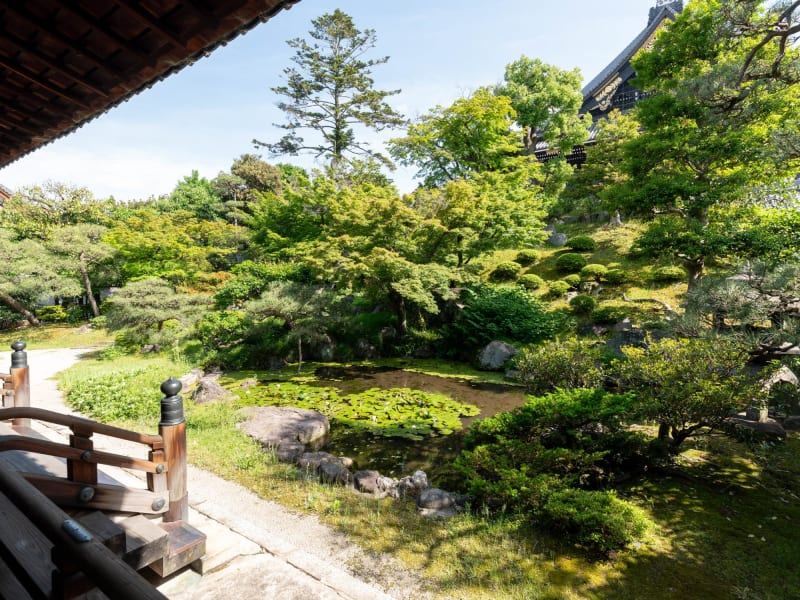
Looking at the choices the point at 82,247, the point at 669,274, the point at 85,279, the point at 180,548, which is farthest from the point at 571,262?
the point at 85,279

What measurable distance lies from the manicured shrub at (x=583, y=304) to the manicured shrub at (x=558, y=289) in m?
0.99

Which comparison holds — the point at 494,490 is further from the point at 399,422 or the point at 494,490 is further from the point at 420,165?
the point at 420,165

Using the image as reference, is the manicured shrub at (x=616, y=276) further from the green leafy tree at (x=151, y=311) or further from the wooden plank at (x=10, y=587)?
the wooden plank at (x=10, y=587)

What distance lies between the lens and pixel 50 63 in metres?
2.25

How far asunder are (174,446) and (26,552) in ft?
3.68

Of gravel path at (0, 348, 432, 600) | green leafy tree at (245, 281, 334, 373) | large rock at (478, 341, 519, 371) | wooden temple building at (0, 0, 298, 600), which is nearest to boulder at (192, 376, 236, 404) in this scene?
green leafy tree at (245, 281, 334, 373)

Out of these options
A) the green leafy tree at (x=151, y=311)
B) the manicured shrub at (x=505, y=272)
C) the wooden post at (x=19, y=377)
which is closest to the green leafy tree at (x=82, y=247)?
the green leafy tree at (x=151, y=311)

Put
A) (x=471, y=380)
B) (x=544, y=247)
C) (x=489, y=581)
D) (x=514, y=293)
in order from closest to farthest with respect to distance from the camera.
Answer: (x=489, y=581) → (x=471, y=380) → (x=514, y=293) → (x=544, y=247)

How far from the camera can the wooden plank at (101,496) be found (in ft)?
7.93

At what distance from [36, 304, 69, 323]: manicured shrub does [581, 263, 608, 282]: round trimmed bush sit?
77.7ft

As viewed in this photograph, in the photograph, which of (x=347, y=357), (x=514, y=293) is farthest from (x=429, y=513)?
(x=514, y=293)

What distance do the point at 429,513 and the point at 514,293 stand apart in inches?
411

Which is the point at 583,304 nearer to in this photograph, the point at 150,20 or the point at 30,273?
the point at 150,20

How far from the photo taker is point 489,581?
10.5 feet
